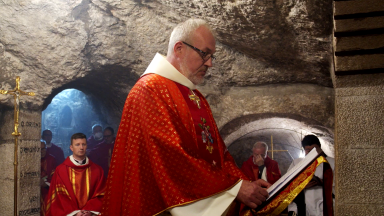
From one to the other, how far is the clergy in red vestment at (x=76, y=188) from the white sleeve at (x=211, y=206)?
2895 mm

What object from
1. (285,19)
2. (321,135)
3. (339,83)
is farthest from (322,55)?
(339,83)

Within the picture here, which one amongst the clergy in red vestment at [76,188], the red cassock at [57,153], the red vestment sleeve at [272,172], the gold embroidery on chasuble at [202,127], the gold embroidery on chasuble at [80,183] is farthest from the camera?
the red cassock at [57,153]

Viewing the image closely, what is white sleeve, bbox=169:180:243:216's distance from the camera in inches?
68.5

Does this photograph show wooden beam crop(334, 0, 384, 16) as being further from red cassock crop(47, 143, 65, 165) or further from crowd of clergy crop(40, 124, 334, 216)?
red cassock crop(47, 143, 65, 165)

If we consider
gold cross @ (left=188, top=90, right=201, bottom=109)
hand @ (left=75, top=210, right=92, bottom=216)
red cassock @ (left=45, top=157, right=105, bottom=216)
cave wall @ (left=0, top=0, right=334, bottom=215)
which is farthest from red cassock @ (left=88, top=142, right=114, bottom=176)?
gold cross @ (left=188, top=90, right=201, bottom=109)

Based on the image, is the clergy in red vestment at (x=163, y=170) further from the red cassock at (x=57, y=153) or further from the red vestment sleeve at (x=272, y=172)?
the red cassock at (x=57, y=153)

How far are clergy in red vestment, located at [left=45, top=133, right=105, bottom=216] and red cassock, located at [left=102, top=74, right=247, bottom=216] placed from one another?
2.70 meters

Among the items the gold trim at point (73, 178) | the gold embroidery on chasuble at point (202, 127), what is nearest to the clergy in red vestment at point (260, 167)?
the gold trim at point (73, 178)

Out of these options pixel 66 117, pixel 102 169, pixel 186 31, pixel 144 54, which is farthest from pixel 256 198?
pixel 66 117

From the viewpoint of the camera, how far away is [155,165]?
1.80 meters

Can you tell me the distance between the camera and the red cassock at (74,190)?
171 inches

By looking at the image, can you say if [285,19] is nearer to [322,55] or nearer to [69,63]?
[322,55]

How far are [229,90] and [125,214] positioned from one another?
4142mm

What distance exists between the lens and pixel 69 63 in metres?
5.41
